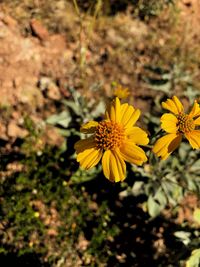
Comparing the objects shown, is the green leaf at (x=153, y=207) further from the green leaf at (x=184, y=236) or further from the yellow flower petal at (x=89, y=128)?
the yellow flower petal at (x=89, y=128)

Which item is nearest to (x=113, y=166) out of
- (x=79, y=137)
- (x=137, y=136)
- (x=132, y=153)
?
(x=132, y=153)

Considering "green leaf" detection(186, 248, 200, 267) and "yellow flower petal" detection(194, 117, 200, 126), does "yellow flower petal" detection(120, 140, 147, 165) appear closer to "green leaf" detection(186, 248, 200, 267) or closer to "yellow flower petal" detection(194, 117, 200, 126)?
"yellow flower petal" detection(194, 117, 200, 126)

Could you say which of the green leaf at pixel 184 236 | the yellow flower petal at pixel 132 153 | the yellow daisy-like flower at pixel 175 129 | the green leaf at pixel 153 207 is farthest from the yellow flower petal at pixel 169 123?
the green leaf at pixel 184 236

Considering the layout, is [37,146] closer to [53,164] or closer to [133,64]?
[53,164]

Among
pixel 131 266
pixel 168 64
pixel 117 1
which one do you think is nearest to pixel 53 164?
pixel 131 266

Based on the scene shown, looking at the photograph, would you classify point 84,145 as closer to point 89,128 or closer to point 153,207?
point 89,128
